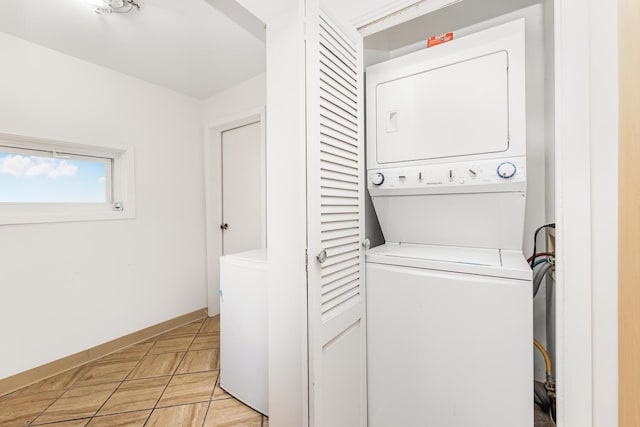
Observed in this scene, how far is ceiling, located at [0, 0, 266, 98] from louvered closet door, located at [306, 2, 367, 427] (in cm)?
103

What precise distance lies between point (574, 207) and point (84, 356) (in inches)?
121

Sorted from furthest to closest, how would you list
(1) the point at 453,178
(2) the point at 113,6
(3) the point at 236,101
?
(3) the point at 236,101, (2) the point at 113,6, (1) the point at 453,178

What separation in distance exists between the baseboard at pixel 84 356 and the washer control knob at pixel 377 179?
2413 mm

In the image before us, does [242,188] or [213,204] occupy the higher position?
[242,188]

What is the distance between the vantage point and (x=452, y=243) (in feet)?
4.63

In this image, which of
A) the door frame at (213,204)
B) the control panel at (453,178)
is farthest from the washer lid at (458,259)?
the door frame at (213,204)

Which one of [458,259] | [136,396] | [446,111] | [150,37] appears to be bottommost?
[136,396]

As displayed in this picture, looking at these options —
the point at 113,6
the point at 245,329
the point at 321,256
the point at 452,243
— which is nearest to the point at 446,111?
the point at 452,243

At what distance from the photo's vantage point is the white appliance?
4.87 feet

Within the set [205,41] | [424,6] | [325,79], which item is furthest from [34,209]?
[424,6]

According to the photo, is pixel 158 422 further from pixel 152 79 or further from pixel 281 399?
pixel 152 79

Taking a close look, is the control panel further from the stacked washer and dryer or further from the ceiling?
the ceiling

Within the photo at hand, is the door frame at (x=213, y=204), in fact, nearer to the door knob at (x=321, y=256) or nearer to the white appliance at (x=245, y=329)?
the white appliance at (x=245, y=329)

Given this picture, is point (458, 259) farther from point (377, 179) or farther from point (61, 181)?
point (61, 181)
